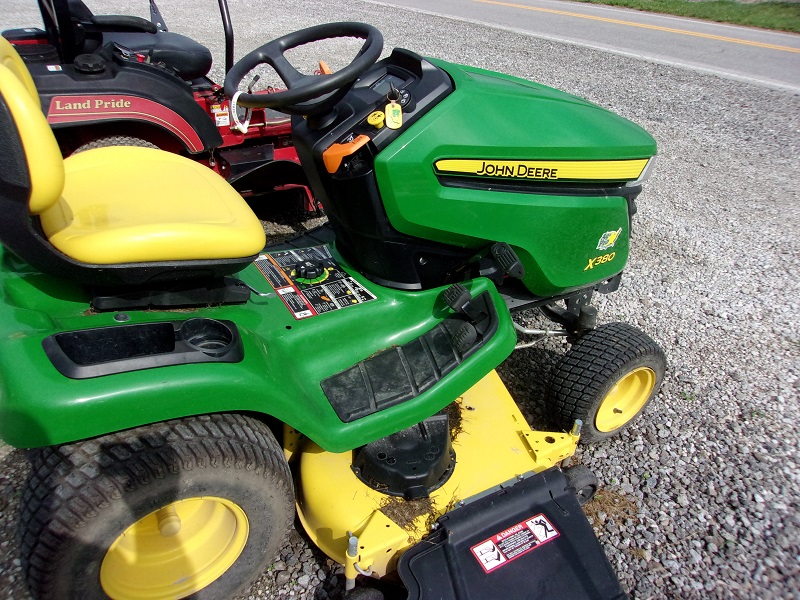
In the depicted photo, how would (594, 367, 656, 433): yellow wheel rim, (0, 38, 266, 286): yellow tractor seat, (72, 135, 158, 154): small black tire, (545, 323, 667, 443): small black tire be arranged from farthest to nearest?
(72, 135, 158, 154): small black tire
(594, 367, 656, 433): yellow wheel rim
(545, 323, 667, 443): small black tire
(0, 38, 266, 286): yellow tractor seat

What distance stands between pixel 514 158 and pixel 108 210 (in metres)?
1.13

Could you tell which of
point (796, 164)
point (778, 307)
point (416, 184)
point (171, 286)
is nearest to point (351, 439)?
point (171, 286)

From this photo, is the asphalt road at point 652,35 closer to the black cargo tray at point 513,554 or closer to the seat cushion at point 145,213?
the black cargo tray at point 513,554

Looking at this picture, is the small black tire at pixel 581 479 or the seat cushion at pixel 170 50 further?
the seat cushion at pixel 170 50

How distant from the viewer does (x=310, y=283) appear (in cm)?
186

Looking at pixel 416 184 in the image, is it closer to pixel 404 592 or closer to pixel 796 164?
pixel 404 592

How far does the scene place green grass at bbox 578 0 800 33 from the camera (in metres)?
11.1

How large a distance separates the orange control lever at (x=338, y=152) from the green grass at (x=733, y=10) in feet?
40.4

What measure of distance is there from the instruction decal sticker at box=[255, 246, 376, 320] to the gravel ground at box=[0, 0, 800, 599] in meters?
0.74

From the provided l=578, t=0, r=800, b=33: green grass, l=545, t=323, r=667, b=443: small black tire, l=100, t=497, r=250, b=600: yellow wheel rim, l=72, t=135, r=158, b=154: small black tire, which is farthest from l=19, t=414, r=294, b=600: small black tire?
l=578, t=0, r=800, b=33: green grass

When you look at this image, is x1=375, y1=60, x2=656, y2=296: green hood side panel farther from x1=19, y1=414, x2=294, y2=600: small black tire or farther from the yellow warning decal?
x1=19, y1=414, x2=294, y2=600: small black tire

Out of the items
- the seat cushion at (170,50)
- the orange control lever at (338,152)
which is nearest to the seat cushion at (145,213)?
the orange control lever at (338,152)

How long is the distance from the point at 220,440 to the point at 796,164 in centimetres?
548

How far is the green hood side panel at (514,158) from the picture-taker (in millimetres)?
1668
